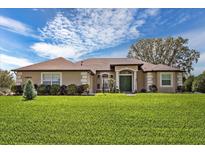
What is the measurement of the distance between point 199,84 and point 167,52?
127cm

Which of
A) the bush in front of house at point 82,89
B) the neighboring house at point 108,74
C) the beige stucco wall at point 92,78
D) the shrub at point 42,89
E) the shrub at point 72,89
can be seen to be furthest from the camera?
the shrub at point 72,89

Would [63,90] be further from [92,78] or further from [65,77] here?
[92,78]

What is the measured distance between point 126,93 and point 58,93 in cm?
258

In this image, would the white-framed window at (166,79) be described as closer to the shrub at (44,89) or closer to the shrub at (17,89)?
the shrub at (44,89)

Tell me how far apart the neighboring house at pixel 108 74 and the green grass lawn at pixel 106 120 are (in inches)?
23.8

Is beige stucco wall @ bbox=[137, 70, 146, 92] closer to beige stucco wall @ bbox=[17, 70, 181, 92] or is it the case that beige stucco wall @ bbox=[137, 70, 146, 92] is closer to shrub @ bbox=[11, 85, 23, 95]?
beige stucco wall @ bbox=[17, 70, 181, 92]

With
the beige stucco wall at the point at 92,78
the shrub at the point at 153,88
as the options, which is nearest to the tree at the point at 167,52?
the beige stucco wall at the point at 92,78

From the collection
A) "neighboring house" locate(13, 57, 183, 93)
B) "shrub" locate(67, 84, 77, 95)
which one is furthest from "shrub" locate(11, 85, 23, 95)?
"shrub" locate(67, 84, 77, 95)

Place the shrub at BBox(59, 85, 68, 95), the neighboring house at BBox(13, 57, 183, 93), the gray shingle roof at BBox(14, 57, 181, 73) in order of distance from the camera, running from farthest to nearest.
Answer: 1. the shrub at BBox(59, 85, 68, 95)
2. the neighboring house at BBox(13, 57, 183, 93)
3. the gray shingle roof at BBox(14, 57, 181, 73)

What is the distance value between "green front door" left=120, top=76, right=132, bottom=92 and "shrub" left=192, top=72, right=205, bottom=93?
206 cm

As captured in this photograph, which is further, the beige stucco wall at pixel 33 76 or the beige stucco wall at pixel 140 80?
the beige stucco wall at pixel 33 76

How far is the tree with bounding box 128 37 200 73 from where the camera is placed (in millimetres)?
8312

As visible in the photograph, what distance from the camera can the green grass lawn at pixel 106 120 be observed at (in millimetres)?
6914
